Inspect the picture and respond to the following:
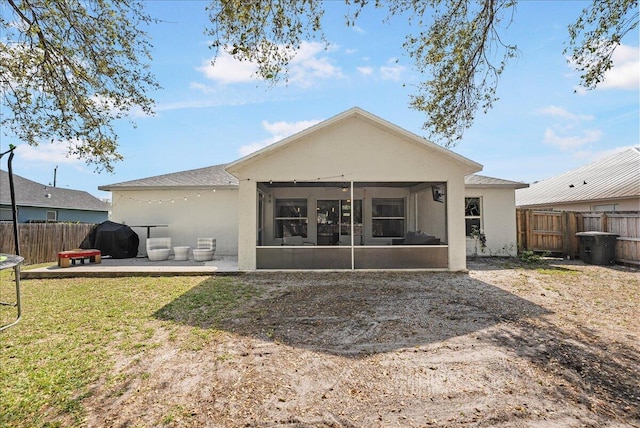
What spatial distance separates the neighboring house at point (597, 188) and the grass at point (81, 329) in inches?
595

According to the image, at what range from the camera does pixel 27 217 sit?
1870cm

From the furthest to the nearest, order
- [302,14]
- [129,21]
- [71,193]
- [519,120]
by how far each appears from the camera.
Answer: [71,193] → [519,120] → [129,21] → [302,14]

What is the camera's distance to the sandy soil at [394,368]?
9.27 feet

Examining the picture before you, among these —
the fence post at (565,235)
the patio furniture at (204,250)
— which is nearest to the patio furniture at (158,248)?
the patio furniture at (204,250)

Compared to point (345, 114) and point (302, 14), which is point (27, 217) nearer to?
point (345, 114)

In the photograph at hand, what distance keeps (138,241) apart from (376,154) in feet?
31.8

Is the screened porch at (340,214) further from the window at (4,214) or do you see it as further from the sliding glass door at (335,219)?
the window at (4,214)

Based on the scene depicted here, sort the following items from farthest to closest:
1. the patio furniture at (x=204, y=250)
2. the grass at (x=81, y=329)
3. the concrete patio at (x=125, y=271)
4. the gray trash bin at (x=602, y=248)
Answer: the patio furniture at (x=204, y=250), the gray trash bin at (x=602, y=248), the concrete patio at (x=125, y=271), the grass at (x=81, y=329)

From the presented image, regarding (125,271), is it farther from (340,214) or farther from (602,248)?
(602,248)

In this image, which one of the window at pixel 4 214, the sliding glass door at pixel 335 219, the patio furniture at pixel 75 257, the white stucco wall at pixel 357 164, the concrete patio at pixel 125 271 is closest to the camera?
the concrete patio at pixel 125 271

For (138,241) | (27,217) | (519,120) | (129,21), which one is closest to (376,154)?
(519,120)

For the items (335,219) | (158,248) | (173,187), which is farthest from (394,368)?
(173,187)

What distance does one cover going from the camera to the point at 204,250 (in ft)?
38.3

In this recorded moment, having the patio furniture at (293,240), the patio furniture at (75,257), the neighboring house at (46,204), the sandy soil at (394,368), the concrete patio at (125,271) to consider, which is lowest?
the sandy soil at (394,368)
